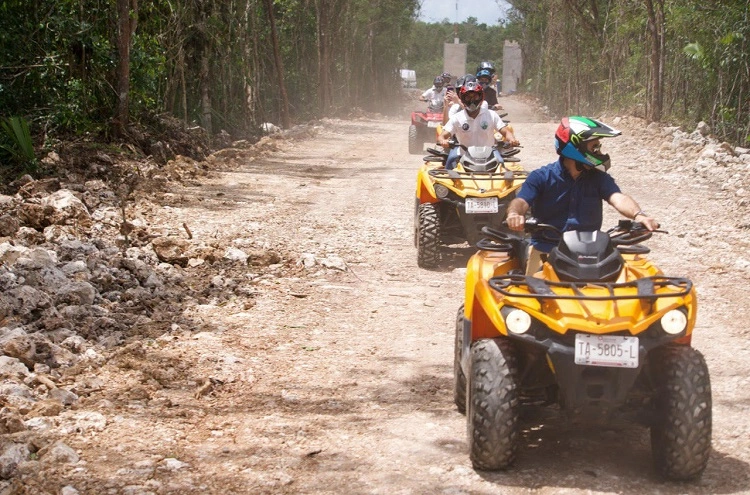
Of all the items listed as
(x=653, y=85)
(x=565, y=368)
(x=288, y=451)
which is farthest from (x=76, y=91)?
(x=653, y=85)

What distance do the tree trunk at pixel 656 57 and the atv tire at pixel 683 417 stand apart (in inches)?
757

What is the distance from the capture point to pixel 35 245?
29.0ft

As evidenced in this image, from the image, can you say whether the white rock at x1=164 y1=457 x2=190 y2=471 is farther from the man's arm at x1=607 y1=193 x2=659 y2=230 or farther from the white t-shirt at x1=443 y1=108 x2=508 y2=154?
the white t-shirt at x1=443 y1=108 x2=508 y2=154

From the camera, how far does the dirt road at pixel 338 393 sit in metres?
4.27

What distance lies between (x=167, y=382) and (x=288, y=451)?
135cm

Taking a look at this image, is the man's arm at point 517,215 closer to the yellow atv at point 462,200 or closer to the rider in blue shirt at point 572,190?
the rider in blue shirt at point 572,190

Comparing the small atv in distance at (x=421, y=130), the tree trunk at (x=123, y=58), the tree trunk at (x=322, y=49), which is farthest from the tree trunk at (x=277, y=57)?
the tree trunk at (x=123, y=58)

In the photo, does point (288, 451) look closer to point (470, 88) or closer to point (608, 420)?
point (608, 420)

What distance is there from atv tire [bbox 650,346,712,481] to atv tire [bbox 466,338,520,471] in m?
0.64

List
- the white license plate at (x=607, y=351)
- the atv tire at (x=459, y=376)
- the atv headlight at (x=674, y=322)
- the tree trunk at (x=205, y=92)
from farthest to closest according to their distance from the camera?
the tree trunk at (x=205, y=92) < the atv tire at (x=459, y=376) < the atv headlight at (x=674, y=322) < the white license plate at (x=607, y=351)

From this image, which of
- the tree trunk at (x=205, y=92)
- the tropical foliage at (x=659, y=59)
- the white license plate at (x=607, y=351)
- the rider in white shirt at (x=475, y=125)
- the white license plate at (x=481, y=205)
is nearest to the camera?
the white license plate at (x=607, y=351)

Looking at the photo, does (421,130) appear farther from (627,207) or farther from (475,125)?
(627,207)

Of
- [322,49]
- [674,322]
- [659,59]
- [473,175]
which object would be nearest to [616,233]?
[674,322]

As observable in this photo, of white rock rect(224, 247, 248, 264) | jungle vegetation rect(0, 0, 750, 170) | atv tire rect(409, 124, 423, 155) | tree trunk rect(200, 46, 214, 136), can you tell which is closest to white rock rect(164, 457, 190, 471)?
white rock rect(224, 247, 248, 264)
